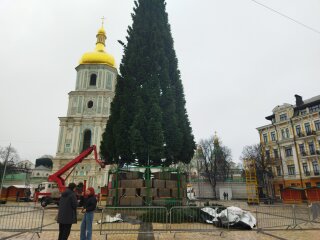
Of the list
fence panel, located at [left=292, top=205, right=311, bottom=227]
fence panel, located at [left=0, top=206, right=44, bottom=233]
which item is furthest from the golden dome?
fence panel, located at [left=292, top=205, right=311, bottom=227]

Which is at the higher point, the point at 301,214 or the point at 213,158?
the point at 213,158

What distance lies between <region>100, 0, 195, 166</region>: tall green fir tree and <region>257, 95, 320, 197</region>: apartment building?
28.6 m

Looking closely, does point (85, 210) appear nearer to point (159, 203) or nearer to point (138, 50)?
point (159, 203)

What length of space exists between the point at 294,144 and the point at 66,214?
140 ft

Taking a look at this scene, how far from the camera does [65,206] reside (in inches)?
256

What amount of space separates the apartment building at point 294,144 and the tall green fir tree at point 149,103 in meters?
28.6

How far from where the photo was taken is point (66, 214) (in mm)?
6422

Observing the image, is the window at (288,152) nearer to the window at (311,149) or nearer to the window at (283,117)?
the window at (311,149)

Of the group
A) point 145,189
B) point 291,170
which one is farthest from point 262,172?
point 145,189

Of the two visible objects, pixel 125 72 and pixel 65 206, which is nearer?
pixel 65 206

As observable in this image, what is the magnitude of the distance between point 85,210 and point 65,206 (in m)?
1.07

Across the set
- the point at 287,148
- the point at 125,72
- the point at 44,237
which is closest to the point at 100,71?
the point at 125,72

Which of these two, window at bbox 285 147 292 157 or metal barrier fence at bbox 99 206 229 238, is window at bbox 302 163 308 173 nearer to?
window at bbox 285 147 292 157

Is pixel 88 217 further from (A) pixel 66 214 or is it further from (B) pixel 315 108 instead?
(B) pixel 315 108
